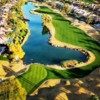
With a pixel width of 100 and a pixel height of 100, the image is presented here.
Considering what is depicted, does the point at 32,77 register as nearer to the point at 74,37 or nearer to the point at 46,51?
the point at 46,51

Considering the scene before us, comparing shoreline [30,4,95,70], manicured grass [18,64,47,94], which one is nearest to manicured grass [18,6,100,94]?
manicured grass [18,64,47,94]

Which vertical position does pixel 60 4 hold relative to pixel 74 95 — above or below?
below

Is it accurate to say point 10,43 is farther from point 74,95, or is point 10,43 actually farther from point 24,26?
point 74,95

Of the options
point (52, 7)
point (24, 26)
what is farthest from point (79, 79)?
point (52, 7)

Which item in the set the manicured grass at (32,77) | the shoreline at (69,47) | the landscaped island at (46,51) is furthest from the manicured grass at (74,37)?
the manicured grass at (32,77)

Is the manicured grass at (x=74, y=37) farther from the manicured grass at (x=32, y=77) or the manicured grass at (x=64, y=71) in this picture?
the manicured grass at (x=32, y=77)

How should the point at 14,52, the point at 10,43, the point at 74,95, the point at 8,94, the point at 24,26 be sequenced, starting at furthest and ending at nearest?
1. the point at 24,26
2. the point at 10,43
3. the point at 14,52
4. the point at 74,95
5. the point at 8,94

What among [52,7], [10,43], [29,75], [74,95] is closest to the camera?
[74,95]
